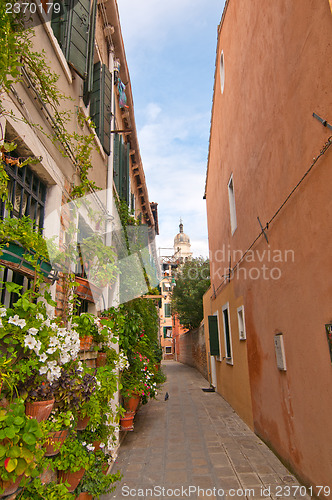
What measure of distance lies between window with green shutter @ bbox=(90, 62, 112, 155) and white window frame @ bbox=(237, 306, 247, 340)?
393 cm

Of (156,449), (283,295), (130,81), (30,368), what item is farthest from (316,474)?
(130,81)

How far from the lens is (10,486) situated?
5.31 ft

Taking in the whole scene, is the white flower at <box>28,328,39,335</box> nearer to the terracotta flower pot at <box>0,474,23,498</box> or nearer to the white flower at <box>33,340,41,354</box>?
the white flower at <box>33,340,41,354</box>

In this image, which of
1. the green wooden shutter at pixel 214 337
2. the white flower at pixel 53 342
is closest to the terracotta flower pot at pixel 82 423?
the white flower at pixel 53 342

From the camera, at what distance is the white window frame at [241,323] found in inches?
246

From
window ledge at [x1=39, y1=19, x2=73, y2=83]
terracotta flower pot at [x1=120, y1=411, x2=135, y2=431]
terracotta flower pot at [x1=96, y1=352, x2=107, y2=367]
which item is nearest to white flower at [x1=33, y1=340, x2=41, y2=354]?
terracotta flower pot at [x1=96, y1=352, x2=107, y2=367]

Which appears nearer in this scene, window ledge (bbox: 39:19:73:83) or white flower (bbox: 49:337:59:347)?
white flower (bbox: 49:337:59:347)

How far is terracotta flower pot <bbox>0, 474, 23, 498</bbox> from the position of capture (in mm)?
1576

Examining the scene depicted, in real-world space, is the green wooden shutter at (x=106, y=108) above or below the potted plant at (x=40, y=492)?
above

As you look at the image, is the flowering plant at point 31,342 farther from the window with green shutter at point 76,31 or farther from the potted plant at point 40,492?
the window with green shutter at point 76,31

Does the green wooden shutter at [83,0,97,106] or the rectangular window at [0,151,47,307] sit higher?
the green wooden shutter at [83,0,97,106]

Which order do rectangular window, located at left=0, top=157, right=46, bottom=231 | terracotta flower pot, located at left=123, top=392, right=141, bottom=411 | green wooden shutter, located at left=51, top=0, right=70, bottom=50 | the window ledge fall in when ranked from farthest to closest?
terracotta flower pot, located at left=123, top=392, right=141, bottom=411, green wooden shutter, located at left=51, top=0, right=70, bottom=50, the window ledge, rectangular window, located at left=0, top=157, right=46, bottom=231

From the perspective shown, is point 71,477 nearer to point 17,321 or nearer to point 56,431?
point 56,431

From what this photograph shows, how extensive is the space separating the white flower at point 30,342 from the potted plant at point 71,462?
0.91 meters
